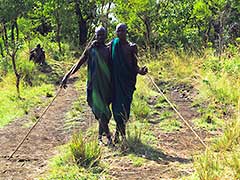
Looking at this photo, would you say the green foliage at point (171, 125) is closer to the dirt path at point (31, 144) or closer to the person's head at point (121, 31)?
the dirt path at point (31, 144)

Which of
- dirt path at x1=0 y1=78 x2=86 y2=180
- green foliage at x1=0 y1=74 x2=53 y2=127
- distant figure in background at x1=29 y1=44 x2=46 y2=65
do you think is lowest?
dirt path at x1=0 y1=78 x2=86 y2=180

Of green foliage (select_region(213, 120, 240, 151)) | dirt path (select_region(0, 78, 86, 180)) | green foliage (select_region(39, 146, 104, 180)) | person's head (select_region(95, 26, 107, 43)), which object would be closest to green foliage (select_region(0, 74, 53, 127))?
dirt path (select_region(0, 78, 86, 180))

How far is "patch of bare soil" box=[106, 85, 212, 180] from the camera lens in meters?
5.45

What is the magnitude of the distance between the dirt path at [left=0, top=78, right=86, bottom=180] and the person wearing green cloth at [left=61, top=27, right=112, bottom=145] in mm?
855

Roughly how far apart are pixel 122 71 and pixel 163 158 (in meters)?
1.32

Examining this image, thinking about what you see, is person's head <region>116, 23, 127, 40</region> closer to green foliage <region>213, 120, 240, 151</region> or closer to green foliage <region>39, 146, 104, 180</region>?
green foliage <region>39, 146, 104, 180</region>

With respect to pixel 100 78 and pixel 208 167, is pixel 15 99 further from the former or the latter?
pixel 208 167

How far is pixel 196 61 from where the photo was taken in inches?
539

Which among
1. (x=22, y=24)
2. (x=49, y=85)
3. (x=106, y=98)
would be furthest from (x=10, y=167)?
(x=22, y=24)

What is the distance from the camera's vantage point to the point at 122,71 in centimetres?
658

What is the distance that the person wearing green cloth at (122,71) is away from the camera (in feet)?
21.5

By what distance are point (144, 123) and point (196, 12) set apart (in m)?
9.60

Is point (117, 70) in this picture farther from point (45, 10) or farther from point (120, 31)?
point (45, 10)

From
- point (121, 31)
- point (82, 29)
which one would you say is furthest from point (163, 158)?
point (82, 29)
